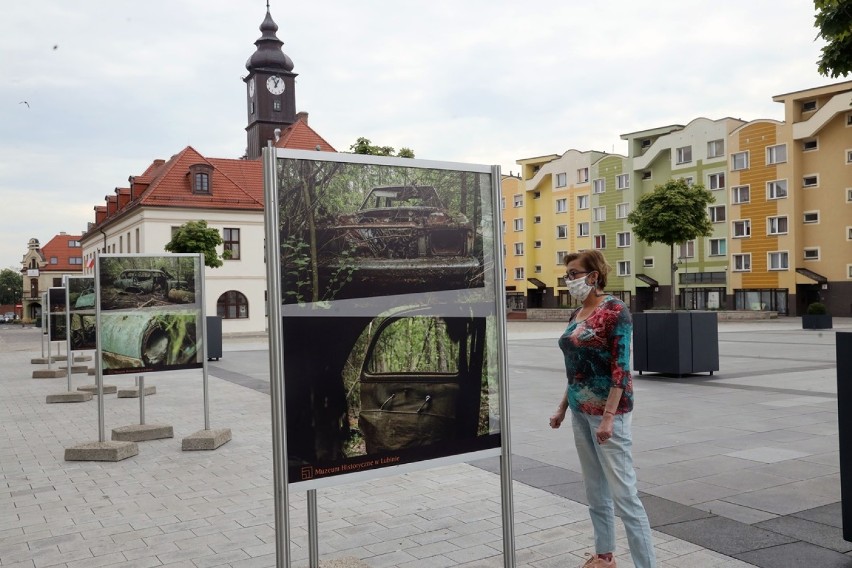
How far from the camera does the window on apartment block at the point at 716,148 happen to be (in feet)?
184

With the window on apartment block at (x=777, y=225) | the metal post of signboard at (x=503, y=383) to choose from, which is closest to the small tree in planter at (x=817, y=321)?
the window on apartment block at (x=777, y=225)

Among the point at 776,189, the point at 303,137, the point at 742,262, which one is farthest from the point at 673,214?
the point at 303,137

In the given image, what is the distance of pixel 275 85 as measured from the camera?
59.0m

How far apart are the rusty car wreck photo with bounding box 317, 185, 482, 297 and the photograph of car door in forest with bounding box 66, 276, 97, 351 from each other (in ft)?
48.9

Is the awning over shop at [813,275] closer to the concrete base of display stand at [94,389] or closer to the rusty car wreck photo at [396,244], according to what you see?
the concrete base of display stand at [94,389]

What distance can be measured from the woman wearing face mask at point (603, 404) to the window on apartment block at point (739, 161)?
5547cm

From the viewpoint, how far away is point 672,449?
7957 mm

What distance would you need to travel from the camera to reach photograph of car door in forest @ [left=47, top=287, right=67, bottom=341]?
64.3 feet

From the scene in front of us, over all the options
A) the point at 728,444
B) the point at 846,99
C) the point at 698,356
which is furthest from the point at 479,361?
the point at 846,99

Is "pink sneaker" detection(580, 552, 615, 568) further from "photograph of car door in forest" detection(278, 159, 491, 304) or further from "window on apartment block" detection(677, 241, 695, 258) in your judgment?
"window on apartment block" detection(677, 241, 695, 258)

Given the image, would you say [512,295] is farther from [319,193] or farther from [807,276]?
[319,193]

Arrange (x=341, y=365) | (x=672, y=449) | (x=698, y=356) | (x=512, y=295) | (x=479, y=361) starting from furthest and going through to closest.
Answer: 1. (x=512, y=295)
2. (x=698, y=356)
3. (x=672, y=449)
4. (x=479, y=361)
5. (x=341, y=365)

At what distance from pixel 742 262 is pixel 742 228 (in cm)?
254

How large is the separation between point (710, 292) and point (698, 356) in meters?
45.3
